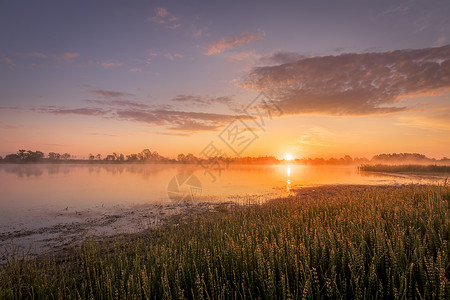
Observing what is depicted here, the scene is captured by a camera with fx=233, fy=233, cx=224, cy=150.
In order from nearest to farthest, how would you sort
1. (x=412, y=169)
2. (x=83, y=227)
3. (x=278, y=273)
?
(x=278, y=273), (x=83, y=227), (x=412, y=169)

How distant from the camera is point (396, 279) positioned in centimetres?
421

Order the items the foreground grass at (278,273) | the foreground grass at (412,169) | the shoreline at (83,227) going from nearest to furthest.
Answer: the foreground grass at (278,273), the shoreline at (83,227), the foreground grass at (412,169)

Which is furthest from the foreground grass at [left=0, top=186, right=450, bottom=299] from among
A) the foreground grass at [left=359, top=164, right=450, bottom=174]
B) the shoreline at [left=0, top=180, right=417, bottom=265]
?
the foreground grass at [left=359, top=164, right=450, bottom=174]

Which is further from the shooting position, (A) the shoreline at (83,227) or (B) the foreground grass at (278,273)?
(A) the shoreline at (83,227)

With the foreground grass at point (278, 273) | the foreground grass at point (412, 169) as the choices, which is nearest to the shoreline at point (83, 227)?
the foreground grass at point (278, 273)

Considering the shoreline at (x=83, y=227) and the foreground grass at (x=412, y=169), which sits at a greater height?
the foreground grass at (x=412, y=169)

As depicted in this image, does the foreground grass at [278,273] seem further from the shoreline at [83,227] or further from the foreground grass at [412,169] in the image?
the foreground grass at [412,169]

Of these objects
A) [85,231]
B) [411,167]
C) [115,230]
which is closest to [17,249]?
[85,231]

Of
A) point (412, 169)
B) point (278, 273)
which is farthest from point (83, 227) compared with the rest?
point (412, 169)

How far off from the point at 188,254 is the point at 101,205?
1392cm

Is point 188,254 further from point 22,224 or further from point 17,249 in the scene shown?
point 22,224

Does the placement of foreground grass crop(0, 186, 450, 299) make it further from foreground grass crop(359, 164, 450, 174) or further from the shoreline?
foreground grass crop(359, 164, 450, 174)

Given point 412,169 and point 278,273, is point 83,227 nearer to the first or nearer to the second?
point 278,273

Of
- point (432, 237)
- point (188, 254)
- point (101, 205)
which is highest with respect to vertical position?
point (432, 237)
